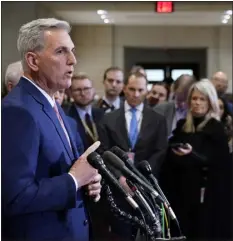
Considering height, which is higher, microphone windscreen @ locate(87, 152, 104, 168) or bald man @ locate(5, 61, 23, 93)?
bald man @ locate(5, 61, 23, 93)

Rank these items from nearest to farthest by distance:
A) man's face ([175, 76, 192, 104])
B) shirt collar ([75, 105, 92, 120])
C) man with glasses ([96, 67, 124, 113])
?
shirt collar ([75, 105, 92, 120])
man's face ([175, 76, 192, 104])
man with glasses ([96, 67, 124, 113])

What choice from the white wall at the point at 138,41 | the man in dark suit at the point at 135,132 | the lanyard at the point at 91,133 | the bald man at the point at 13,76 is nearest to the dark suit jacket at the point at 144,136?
the man in dark suit at the point at 135,132

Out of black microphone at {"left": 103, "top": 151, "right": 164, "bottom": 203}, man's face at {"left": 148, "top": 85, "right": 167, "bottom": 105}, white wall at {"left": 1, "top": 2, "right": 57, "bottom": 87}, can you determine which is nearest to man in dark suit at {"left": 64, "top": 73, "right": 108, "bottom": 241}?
man's face at {"left": 148, "top": 85, "right": 167, "bottom": 105}

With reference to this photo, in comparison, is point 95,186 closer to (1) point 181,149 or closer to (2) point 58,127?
(2) point 58,127

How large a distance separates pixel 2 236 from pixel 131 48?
345 inches

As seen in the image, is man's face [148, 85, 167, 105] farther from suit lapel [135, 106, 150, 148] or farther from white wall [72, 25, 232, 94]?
white wall [72, 25, 232, 94]

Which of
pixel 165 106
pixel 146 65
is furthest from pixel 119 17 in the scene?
pixel 165 106

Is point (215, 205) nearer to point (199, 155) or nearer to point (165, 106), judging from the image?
point (199, 155)

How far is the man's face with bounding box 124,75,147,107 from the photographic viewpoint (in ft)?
10.00

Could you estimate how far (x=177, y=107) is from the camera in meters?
3.48

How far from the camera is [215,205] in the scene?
9.65 feet

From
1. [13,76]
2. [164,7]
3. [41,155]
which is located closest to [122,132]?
[13,76]

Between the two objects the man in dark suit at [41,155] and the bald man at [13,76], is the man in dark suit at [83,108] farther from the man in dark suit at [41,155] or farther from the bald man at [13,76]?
the man in dark suit at [41,155]

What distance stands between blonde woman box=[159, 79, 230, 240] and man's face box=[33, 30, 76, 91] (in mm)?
1555
